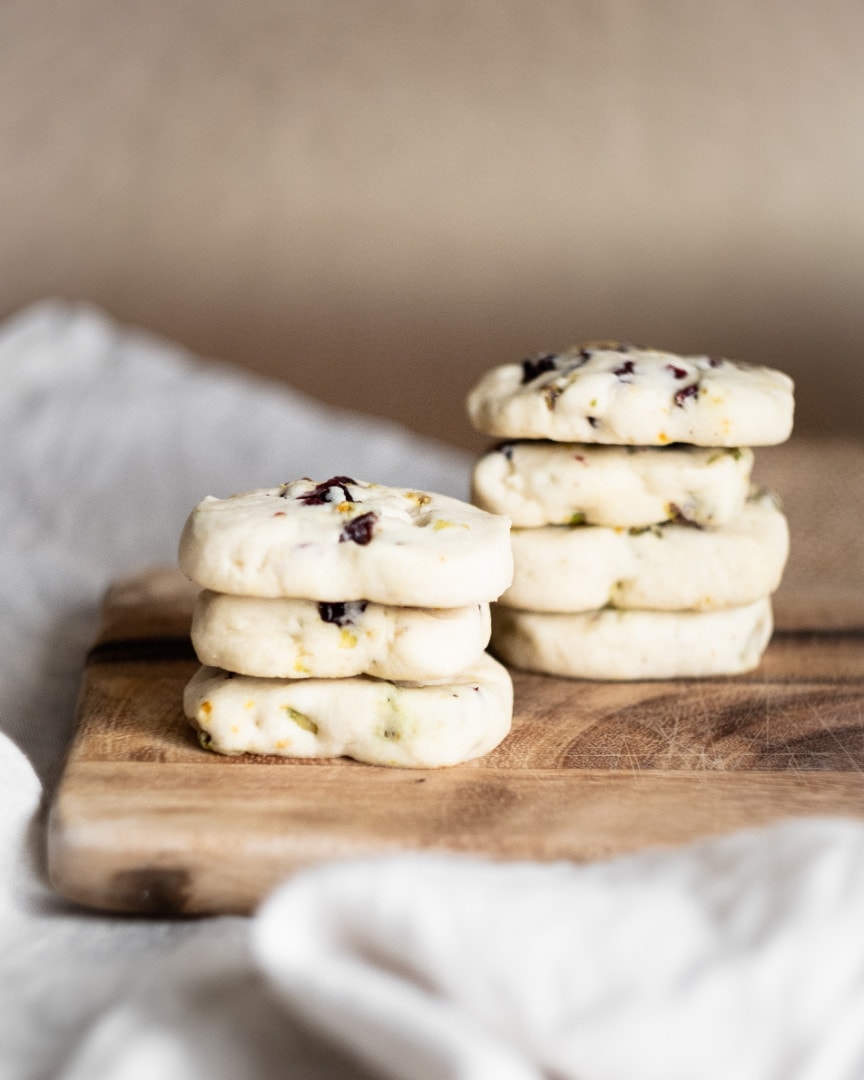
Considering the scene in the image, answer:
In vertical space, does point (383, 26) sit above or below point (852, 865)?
above

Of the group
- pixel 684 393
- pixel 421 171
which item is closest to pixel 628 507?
pixel 684 393

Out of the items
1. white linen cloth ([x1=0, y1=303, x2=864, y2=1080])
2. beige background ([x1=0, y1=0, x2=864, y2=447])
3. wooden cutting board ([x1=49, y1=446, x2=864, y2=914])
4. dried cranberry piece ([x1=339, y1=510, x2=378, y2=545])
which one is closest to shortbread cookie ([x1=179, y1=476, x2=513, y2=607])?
dried cranberry piece ([x1=339, y1=510, x2=378, y2=545])

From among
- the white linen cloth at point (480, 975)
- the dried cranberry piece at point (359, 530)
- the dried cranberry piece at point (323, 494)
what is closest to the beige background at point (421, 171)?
the dried cranberry piece at point (323, 494)

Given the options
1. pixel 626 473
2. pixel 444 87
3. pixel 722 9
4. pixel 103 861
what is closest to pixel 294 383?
pixel 444 87

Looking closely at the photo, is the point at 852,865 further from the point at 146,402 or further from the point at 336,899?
the point at 146,402

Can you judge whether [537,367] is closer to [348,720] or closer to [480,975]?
[348,720]
